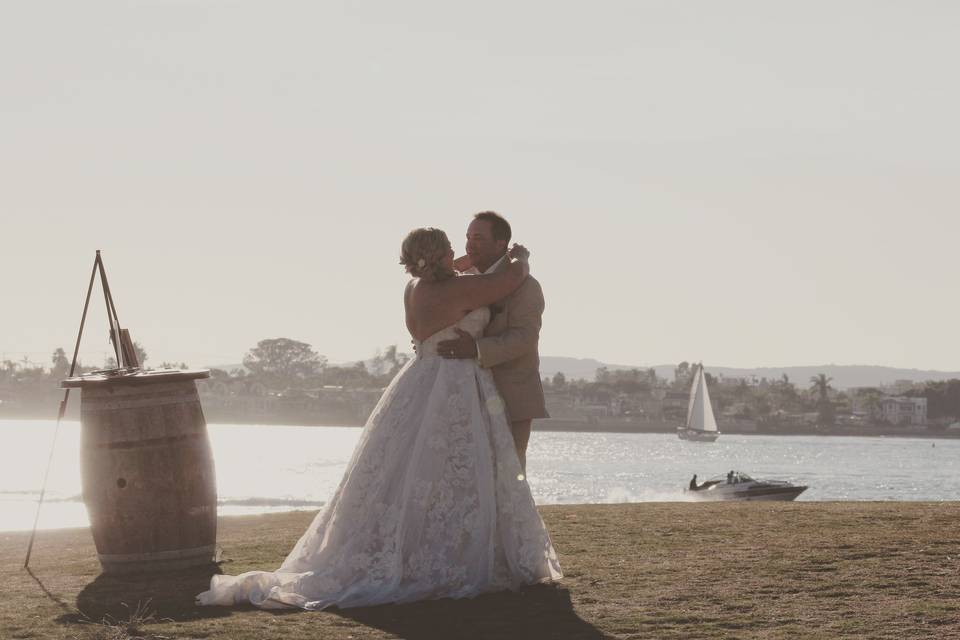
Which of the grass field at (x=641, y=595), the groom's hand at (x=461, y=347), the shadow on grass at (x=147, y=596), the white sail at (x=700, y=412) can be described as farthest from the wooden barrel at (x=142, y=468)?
the white sail at (x=700, y=412)

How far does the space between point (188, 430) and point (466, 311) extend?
8.07ft

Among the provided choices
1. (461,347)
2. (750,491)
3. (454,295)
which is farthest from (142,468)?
(750,491)

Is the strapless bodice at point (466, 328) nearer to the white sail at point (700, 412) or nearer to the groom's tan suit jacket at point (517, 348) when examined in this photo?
the groom's tan suit jacket at point (517, 348)

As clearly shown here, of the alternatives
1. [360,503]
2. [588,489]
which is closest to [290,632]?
[360,503]

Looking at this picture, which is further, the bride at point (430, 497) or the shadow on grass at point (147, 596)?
the bride at point (430, 497)

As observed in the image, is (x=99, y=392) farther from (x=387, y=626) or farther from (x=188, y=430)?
(x=387, y=626)

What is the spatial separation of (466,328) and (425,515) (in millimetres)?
1135

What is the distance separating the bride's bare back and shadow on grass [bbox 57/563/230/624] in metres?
2.02

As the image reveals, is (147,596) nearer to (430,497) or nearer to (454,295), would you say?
(430,497)

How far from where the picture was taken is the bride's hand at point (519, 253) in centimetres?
784

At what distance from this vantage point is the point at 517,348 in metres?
7.79

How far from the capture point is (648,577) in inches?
316

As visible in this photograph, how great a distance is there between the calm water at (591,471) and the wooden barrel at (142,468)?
999 inches

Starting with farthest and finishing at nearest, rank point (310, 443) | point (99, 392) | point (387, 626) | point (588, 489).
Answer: point (310, 443) → point (588, 489) → point (99, 392) → point (387, 626)
